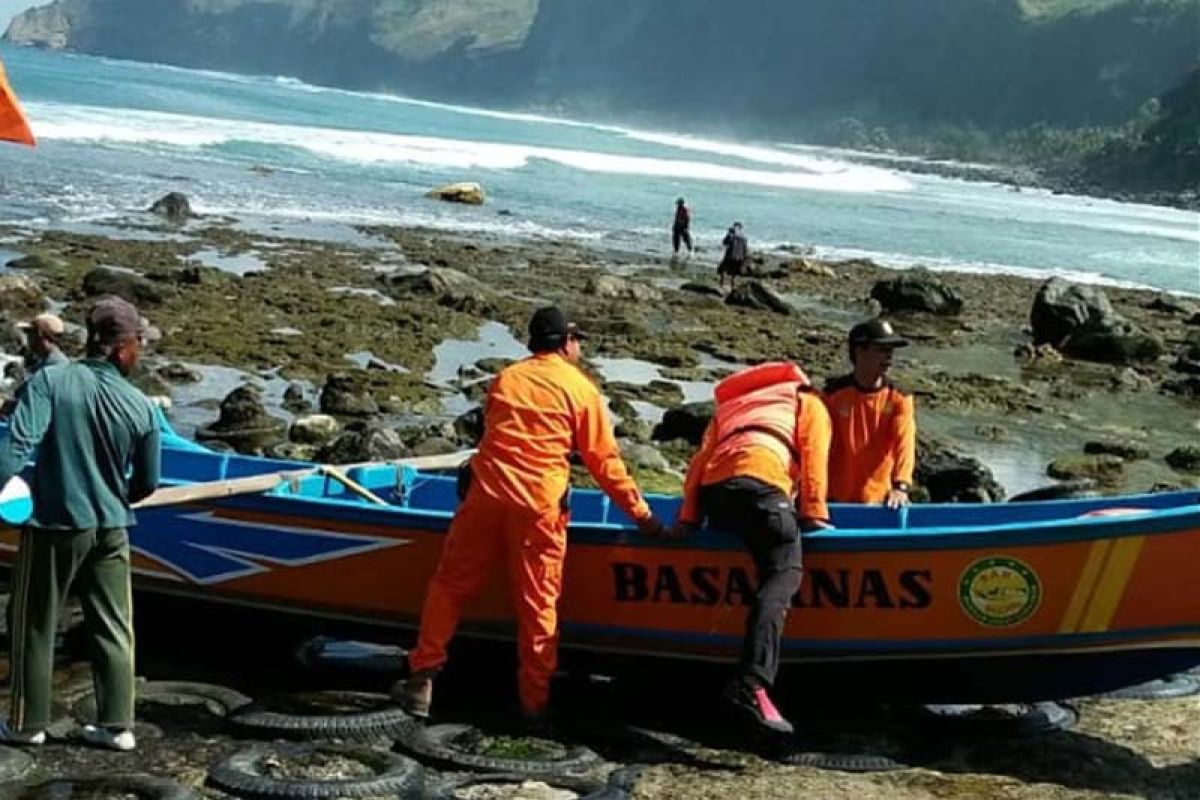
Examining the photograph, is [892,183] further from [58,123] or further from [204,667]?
[204,667]

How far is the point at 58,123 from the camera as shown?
197ft

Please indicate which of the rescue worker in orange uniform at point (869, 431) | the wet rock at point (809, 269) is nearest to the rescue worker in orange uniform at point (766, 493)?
the rescue worker in orange uniform at point (869, 431)

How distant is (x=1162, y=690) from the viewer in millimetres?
8984

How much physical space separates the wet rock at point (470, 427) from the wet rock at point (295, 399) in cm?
208

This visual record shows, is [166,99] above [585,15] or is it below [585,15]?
below

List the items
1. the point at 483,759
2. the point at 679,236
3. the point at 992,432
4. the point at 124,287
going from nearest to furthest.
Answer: the point at 483,759, the point at 992,432, the point at 124,287, the point at 679,236

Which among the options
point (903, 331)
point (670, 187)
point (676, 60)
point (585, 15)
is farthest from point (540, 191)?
point (585, 15)

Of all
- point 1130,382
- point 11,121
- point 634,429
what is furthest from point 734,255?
point 11,121

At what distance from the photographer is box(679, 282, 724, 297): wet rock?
30766mm

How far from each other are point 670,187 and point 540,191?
11288 millimetres

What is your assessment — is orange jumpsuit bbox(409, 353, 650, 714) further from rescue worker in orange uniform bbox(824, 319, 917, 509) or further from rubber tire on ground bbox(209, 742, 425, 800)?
rescue worker in orange uniform bbox(824, 319, 917, 509)

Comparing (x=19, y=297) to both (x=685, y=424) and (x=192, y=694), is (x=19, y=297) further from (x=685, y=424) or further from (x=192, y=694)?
(x=192, y=694)

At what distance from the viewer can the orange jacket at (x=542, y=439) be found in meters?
7.59

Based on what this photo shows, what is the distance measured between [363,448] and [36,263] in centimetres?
1364
